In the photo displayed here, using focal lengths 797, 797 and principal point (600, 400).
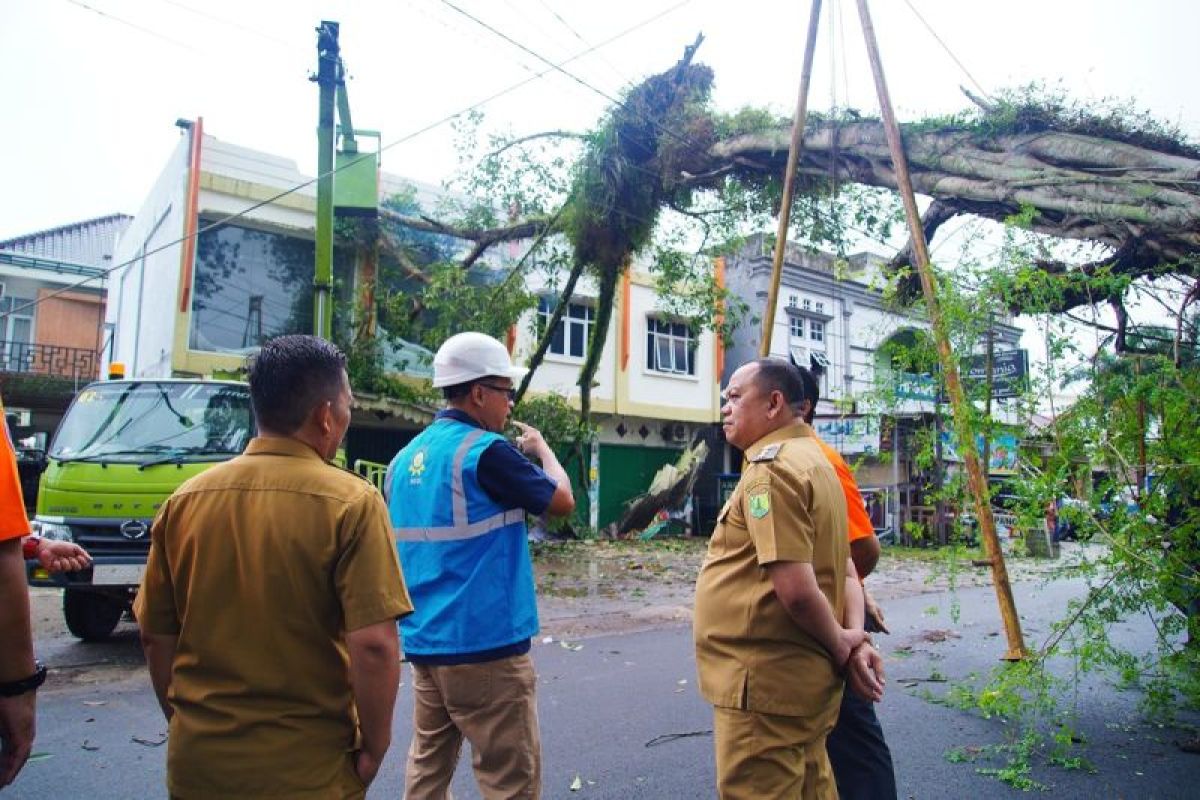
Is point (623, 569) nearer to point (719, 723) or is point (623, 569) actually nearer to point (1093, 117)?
point (1093, 117)

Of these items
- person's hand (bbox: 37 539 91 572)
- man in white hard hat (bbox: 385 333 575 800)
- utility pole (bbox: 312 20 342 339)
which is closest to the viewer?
person's hand (bbox: 37 539 91 572)

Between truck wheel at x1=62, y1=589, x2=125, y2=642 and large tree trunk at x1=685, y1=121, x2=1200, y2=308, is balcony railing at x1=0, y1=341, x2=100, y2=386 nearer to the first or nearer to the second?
truck wheel at x1=62, y1=589, x2=125, y2=642

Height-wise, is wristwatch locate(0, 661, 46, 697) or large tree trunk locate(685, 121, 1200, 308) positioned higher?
large tree trunk locate(685, 121, 1200, 308)

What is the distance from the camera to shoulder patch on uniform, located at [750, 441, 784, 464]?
2223 mm

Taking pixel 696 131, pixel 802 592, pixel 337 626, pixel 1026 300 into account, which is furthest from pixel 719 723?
pixel 696 131

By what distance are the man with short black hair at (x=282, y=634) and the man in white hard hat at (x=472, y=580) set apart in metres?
0.63

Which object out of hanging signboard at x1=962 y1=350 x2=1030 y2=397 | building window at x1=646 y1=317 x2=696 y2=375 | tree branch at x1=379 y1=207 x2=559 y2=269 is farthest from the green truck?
building window at x1=646 y1=317 x2=696 y2=375

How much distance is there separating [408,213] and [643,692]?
11.8 meters

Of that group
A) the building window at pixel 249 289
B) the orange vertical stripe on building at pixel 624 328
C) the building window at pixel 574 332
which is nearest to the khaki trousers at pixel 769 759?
the building window at pixel 249 289

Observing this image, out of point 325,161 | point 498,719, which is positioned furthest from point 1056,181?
point 325,161

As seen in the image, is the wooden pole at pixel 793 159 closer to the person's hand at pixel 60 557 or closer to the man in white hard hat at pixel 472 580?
the man in white hard hat at pixel 472 580

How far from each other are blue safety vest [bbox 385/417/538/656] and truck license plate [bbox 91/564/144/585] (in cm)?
397

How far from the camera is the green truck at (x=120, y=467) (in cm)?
566

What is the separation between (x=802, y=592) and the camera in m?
2.07
